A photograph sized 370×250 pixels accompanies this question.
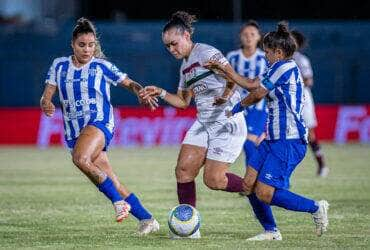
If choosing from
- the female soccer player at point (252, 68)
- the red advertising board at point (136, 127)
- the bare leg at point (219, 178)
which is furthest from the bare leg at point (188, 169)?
the red advertising board at point (136, 127)

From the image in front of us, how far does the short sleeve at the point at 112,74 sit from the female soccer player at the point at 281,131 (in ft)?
3.99

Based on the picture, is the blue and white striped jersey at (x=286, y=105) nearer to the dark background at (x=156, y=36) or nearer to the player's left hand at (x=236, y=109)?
the player's left hand at (x=236, y=109)

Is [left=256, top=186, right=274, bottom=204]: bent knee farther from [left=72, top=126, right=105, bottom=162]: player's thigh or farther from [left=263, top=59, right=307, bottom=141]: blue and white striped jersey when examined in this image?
[left=72, top=126, right=105, bottom=162]: player's thigh

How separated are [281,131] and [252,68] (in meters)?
4.76

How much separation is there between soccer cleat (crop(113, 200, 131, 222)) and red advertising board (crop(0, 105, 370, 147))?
14626 mm

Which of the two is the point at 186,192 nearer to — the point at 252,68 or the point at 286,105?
the point at 286,105

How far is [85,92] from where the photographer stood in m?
9.75

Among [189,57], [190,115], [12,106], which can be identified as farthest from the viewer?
[12,106]

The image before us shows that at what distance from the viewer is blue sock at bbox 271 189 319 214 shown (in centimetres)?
890

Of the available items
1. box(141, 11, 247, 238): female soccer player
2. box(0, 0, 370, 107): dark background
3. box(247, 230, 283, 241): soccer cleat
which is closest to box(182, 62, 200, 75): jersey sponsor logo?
box(141, 11, 247, 238): female soccer player

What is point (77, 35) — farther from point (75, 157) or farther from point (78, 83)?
point (75, 157)

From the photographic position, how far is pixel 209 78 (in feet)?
31.6

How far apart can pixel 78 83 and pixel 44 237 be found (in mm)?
1482

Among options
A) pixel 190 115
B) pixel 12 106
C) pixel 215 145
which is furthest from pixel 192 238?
pixel 12 106
